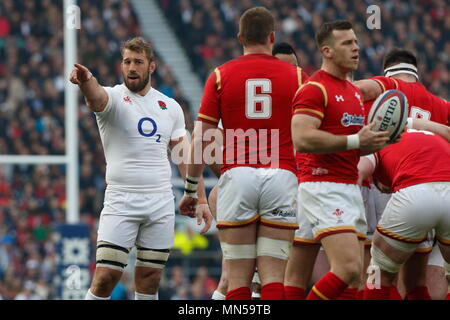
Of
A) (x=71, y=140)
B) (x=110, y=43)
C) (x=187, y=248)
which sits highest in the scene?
(x=110, y=43)

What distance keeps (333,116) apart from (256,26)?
823 millimetres

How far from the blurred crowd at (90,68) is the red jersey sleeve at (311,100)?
8.15 metres

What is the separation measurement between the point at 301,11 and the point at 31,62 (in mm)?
6342

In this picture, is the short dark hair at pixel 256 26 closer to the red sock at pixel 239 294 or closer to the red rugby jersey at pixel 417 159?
the red rugby jersey at pixel 417 159

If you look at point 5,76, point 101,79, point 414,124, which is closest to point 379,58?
point 101,79

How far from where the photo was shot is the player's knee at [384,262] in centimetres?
743

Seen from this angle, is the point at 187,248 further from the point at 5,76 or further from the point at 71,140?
the point at 5,76

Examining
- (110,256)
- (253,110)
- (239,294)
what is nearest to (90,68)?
(110,256)

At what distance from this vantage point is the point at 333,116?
671 centimetres

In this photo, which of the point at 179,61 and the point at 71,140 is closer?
the point at 71,140

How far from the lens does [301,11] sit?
23.2 m

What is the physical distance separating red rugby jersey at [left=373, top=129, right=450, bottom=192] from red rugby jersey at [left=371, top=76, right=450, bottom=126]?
429mm

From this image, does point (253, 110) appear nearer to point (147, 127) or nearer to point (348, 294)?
point (147, 127)

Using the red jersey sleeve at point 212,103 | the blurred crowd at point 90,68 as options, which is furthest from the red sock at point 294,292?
the blurred crowd at point 90,68
